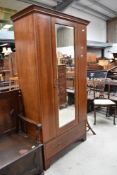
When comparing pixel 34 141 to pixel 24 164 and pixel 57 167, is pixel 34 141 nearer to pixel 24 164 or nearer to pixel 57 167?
pixel 24 164

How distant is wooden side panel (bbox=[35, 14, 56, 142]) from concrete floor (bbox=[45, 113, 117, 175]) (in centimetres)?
47

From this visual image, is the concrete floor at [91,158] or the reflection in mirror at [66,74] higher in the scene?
the reflection in mirror at [66,74]

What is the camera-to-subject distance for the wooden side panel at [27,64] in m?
2.04

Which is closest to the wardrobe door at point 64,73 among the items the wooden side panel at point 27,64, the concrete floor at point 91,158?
the wooden side panel at point 27,64

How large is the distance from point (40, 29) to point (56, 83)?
744 mm

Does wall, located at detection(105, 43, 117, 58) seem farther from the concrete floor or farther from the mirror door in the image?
the mirror door

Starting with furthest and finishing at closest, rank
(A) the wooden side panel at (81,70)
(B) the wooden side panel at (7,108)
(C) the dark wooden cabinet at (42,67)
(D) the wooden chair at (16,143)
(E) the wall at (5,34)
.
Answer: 1. (E) the wall at (5,34)
2. (A) the wooden side panel at (81,70)
3. (B) the wooden side panel at (7,108)
4. (C) the dark wooden cabinet at (42,67)
5. (D) the wooden chair at (16,143)

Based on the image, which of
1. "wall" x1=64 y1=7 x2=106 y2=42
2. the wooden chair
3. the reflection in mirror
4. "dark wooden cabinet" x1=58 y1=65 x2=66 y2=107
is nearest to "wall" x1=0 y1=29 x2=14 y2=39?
the reflection in mirror

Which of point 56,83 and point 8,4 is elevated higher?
point 8,4

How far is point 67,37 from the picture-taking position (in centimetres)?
261

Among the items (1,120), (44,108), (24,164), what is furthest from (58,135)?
(1,120)

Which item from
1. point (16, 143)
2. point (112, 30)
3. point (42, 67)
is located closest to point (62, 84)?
point (42, 67)

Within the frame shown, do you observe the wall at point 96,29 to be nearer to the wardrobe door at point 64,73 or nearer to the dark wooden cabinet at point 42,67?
the wardrobe door at point 64,73

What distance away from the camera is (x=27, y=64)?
2174 mm
